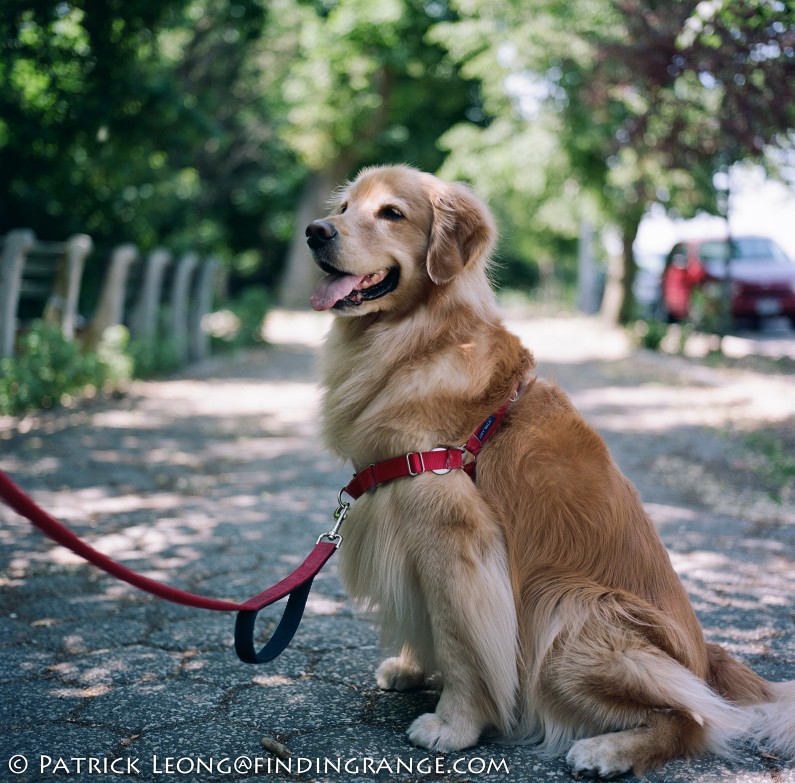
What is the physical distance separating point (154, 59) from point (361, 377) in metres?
8.67

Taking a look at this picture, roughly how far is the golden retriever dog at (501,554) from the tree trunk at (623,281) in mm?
14207

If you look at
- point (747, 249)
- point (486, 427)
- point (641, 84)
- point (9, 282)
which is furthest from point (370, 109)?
point (486, 427)

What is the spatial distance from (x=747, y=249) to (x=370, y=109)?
37.3ft

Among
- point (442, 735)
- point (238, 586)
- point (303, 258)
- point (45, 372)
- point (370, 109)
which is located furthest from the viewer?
point (303, 258)

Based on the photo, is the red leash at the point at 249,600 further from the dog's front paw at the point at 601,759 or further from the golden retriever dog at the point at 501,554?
the dog's front paw at the point at 601,759

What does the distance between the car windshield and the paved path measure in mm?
9548

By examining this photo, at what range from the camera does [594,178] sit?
1551 centimetres

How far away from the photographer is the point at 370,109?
942 inches

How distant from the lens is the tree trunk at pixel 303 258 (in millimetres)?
25422

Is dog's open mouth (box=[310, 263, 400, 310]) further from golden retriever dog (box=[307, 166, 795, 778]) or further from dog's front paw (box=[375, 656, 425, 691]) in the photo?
dog's front paw (box=[375, 656, 425, 691])

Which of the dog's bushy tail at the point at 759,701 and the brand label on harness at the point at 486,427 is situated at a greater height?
the brand label on harness at the point at 486,427

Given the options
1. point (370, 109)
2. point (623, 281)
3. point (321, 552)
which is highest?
point (370, 109)

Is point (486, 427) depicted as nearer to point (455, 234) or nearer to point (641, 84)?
point (455, 234)

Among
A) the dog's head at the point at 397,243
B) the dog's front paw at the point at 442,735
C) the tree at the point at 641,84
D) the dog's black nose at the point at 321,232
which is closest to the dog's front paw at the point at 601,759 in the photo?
the dog's front paw at the point at 442,735
